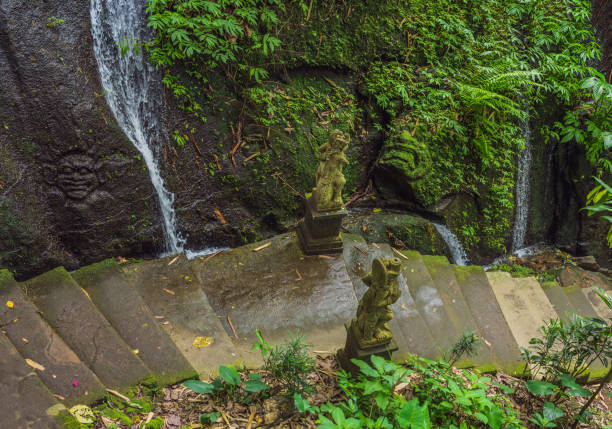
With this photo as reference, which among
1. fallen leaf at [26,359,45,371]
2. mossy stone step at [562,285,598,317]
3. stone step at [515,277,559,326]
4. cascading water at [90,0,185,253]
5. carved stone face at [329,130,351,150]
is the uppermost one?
cascading water at [90,0,185,253]

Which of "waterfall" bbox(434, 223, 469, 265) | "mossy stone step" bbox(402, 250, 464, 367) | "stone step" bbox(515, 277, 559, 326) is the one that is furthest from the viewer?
"waterfall" bbox(434, 223, 469, 265)

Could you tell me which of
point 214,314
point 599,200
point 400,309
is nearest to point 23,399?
point 214,314

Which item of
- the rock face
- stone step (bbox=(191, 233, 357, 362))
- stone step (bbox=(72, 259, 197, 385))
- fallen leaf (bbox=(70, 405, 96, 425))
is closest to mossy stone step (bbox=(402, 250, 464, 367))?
stone step (bbox=(191, 233, 357, 362))

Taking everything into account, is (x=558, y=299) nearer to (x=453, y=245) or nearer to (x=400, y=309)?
(x=453, y=245)

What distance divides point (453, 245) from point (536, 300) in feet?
5.86

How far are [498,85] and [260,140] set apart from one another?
387cm

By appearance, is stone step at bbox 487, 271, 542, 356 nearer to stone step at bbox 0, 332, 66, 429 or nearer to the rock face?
stone step at bbox 0, 332, 66, 429

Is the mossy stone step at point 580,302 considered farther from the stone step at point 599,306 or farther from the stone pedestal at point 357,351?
the stone pedestal at point 357,351

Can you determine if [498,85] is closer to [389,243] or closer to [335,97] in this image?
[335,97]

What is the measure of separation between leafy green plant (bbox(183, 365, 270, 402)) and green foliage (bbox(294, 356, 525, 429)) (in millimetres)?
355

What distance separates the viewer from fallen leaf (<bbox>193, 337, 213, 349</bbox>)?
129 inches

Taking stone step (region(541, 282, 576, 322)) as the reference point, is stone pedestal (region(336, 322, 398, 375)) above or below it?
above

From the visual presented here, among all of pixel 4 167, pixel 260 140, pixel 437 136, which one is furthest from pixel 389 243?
pixel 4 167

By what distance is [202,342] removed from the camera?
332 cm
